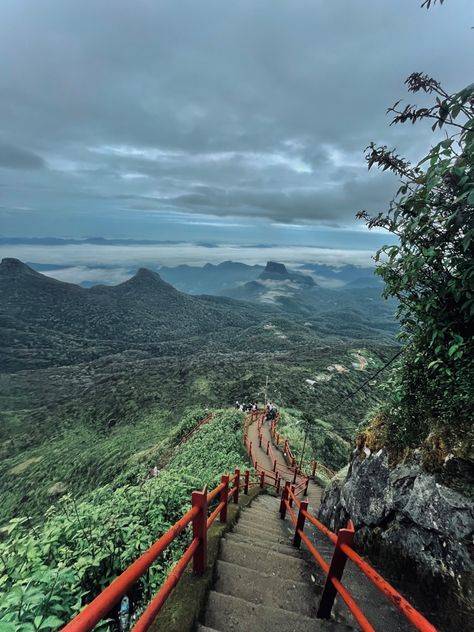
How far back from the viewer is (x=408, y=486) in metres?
4.81

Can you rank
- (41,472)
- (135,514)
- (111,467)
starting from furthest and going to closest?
(41,472) < (111,467) < (135,514)

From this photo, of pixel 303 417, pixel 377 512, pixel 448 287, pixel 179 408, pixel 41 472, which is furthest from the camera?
pixel 179 408

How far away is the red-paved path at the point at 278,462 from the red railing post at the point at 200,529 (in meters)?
8.07

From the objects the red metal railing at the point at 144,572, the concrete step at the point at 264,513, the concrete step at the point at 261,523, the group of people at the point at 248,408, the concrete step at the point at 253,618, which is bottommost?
the group of people at the point at 248,408

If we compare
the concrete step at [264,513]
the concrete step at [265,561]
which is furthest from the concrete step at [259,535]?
the concrete step at [264,513]

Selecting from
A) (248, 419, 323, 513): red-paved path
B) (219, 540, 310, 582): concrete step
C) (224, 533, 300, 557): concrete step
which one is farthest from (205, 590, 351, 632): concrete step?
(248, 419, 323, 513): red-paved path

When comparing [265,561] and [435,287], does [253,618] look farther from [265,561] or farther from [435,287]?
[435,287]

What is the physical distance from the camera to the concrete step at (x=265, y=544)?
16.0 ft

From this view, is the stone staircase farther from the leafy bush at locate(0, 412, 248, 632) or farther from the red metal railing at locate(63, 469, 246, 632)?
the leafy bush at locate(0, 412, 248, 632)

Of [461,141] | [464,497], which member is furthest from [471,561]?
[461,141]

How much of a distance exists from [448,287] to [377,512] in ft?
12.6

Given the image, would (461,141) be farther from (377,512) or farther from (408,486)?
(377,512)

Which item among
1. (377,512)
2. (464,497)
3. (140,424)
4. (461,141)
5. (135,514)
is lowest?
(140,424)

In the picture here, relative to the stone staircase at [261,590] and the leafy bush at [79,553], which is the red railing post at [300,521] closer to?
the stone staircase at [261,590]
